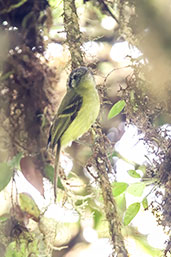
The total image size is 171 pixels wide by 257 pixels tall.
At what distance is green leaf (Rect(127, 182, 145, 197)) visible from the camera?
2.18m

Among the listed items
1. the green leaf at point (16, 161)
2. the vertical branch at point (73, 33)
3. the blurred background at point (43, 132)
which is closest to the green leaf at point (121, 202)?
the blurred background at point (43, 132)

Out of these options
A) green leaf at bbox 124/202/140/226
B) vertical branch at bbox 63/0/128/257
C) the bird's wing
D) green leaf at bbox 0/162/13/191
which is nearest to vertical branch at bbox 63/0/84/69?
vertical branch at bbox 63/0/128/257

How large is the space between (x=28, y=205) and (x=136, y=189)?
18.1 inches

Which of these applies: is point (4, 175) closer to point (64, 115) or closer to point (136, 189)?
point (64, 115)

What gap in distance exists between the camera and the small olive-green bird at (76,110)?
7.38 feet

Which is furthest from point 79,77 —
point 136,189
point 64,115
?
point 136,189

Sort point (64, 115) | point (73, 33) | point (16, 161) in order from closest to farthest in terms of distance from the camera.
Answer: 1. point (16, 161)
2. point (73, 33)
3. point (64, 115)

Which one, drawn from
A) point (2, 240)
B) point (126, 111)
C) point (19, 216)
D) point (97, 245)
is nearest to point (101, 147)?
point (126, 111)

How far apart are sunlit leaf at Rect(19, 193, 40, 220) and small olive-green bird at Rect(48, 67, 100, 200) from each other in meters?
0.21

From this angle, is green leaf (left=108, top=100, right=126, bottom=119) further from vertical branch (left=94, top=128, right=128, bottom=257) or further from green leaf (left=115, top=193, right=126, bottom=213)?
green leaf (left=115, top=193, right=126, bottom=213)

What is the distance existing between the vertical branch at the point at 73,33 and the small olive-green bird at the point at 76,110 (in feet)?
0.17

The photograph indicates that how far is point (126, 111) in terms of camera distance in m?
2.26

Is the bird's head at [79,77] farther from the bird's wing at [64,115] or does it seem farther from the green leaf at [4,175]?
the green leaf at [4,175]

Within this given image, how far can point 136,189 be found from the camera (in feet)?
7.18
